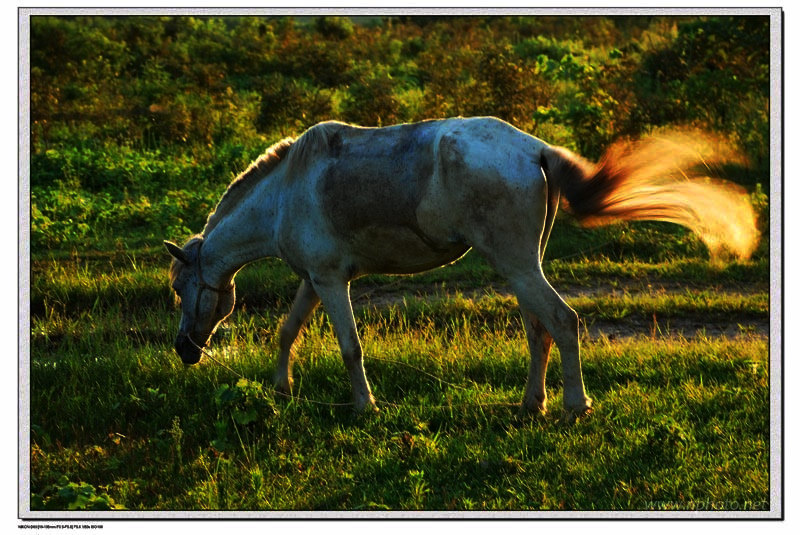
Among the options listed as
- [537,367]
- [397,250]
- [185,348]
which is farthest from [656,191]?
[185,348]

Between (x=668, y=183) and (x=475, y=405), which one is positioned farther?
(x=475, y=405)

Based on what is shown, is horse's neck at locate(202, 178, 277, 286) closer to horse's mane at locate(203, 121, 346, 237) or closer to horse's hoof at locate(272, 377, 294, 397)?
horse's mane at locate(203, 121, 346, 237)

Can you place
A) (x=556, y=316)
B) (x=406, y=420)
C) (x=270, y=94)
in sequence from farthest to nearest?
(x=270, y=94)
(x=406, y=420)
(x=556, y=316)

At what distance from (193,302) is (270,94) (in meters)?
9.82

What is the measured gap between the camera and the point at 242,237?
6.34m

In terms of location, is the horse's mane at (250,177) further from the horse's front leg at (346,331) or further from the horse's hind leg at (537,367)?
the horse's hind leg at (537,367)

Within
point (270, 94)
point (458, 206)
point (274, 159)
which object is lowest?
point (458, 206)

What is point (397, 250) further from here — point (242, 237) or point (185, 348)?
point (185, 348)

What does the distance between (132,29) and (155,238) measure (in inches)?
401

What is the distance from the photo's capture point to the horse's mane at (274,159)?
5941mm

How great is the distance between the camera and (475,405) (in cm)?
593

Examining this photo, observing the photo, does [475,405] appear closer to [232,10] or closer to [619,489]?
[619,489]

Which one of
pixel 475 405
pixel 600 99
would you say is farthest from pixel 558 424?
pixel 600 99

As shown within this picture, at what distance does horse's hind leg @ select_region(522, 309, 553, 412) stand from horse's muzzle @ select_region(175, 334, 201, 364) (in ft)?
7.97
